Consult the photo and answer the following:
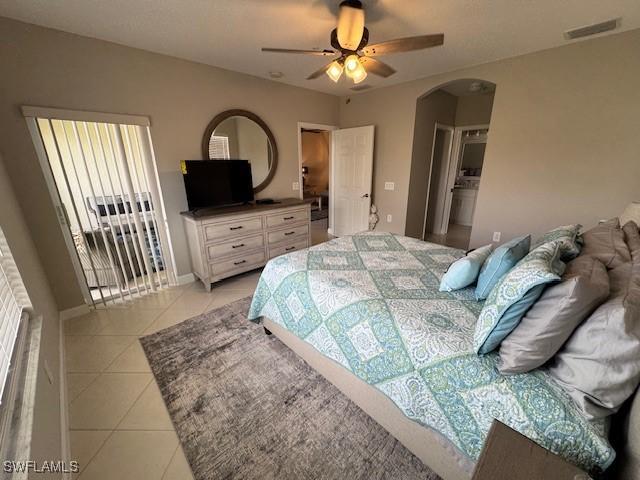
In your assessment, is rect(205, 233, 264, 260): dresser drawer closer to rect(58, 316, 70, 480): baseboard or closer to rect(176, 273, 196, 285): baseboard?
rect(176, 273, 196, 285): baseboard

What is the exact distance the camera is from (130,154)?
8.62 ft

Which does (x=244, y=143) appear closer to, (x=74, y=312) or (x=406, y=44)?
(x=406, y=44)

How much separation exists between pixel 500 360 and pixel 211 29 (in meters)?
3.07

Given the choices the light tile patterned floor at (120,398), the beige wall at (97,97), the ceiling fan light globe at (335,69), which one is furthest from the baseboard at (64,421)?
the ceiling fan light globe at (335,69)

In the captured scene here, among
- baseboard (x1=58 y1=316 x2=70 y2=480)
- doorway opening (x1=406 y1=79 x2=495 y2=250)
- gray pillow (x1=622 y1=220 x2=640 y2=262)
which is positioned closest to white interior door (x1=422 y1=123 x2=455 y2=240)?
doorway opening (x1=406 y1=79 x2=495 y2=250)

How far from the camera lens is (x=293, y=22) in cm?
211

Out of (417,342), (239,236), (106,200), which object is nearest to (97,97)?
(106,200)

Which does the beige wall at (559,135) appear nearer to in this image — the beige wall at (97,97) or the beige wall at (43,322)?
the beige wall at (97,97)

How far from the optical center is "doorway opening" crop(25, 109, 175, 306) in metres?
2.28

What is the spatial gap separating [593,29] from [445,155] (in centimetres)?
263

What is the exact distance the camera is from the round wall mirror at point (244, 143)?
10.4 ft

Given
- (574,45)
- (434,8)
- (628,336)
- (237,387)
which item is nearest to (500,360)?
(628,336)

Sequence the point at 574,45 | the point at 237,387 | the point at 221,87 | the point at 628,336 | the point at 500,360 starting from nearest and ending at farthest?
1. the point at 628,336
2. the point at 500,360
3. the point at 237,387
4. the point at 574,45
5. the point at 221,87

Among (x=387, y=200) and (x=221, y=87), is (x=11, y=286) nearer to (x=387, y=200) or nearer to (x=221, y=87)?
(x=221, y=87)
